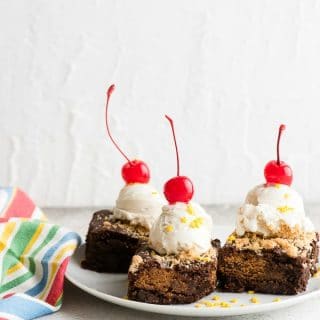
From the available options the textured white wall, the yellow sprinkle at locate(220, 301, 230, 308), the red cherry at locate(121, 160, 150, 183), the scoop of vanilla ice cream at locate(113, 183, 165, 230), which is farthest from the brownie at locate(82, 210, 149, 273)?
the textured white wall

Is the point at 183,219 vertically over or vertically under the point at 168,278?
over

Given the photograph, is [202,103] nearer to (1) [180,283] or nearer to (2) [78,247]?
(2) [78,247]

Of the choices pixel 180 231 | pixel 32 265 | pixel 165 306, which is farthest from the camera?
pixel 32 265

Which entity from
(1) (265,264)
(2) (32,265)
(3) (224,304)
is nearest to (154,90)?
(2) (32,265)

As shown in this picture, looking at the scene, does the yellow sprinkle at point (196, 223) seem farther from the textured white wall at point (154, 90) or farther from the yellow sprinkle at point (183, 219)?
the textured white wall at point (154, 90)

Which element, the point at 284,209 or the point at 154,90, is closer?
the point at 284,209

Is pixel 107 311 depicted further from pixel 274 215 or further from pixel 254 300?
pixel 274 215
